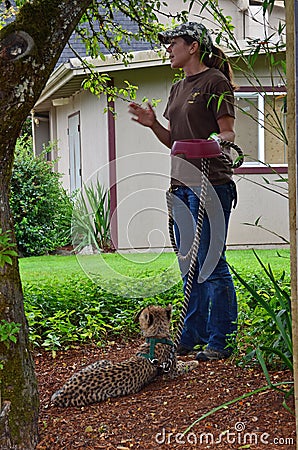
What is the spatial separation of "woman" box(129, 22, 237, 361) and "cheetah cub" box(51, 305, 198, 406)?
0.34 m

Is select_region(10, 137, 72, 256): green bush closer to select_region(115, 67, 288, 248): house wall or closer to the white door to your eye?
select_region(115, 67, 288, 248): house wall

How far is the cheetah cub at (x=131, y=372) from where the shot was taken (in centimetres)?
374

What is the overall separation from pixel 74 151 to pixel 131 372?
38.7 feet

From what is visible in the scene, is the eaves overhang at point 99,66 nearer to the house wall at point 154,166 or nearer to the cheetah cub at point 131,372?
the house wall at point 154,166

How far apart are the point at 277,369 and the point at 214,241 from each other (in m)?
0.97

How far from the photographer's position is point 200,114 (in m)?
4.51

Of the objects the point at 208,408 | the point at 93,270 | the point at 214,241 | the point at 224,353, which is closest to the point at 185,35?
the point at 214,241

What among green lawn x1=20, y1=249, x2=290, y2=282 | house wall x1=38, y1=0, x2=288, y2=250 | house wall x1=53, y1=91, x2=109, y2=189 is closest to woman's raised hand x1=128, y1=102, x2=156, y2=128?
green lawn x1=20, y1=249, x2=290, y2=282

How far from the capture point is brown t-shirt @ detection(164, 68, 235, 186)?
4406mm

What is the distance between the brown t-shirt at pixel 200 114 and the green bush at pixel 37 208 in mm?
7299

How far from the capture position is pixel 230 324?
14.8 ft

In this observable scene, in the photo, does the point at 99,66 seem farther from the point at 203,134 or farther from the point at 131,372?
the point at 131,372

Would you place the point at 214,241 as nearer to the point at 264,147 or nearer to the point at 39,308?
the point at 39,308

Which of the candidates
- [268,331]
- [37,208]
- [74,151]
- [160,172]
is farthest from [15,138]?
[74,151]
